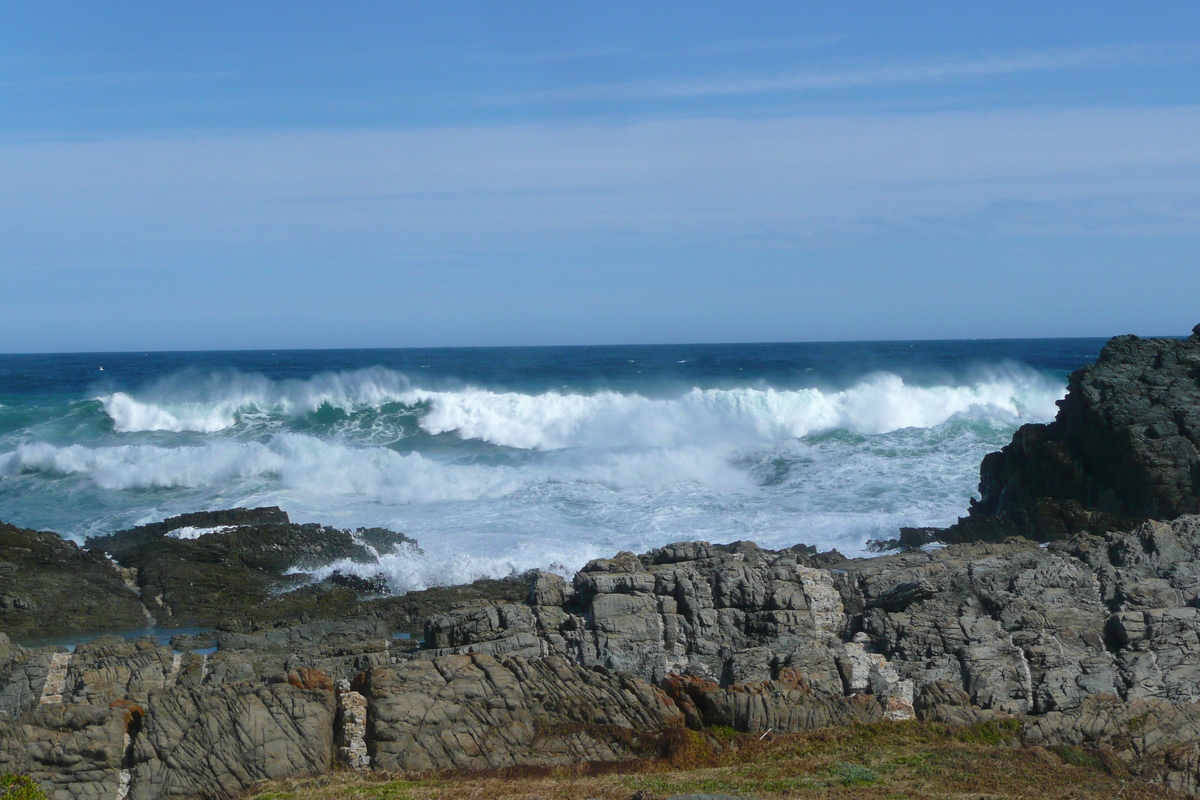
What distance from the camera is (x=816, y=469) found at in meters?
34.8

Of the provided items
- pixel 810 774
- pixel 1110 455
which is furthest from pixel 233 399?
pixel 810 774

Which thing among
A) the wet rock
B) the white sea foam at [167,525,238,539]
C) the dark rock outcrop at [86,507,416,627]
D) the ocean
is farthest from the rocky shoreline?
the ocean

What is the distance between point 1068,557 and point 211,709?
1232cm

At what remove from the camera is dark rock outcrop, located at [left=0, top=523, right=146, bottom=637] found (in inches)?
768

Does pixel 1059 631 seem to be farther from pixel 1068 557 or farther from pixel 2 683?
pixel 2 683

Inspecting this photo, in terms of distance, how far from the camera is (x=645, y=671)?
13.9 m

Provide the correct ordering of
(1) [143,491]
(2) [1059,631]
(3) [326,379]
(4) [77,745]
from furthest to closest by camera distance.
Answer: (3) [326,379]
(1) [143,491]
(2) [1059,631]
(4) [77,745]

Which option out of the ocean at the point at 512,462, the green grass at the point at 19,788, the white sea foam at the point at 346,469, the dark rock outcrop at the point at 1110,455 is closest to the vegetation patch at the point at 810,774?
the green grass at the point at 19,788

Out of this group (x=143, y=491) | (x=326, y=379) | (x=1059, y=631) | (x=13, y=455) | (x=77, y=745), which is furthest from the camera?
(x=326, y=379)

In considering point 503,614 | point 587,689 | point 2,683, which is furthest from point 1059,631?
point 2,683

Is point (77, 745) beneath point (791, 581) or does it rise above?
beneath

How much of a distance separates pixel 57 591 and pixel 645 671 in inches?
524

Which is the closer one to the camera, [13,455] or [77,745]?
[77,745]

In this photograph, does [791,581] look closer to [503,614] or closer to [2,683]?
[503,614]
